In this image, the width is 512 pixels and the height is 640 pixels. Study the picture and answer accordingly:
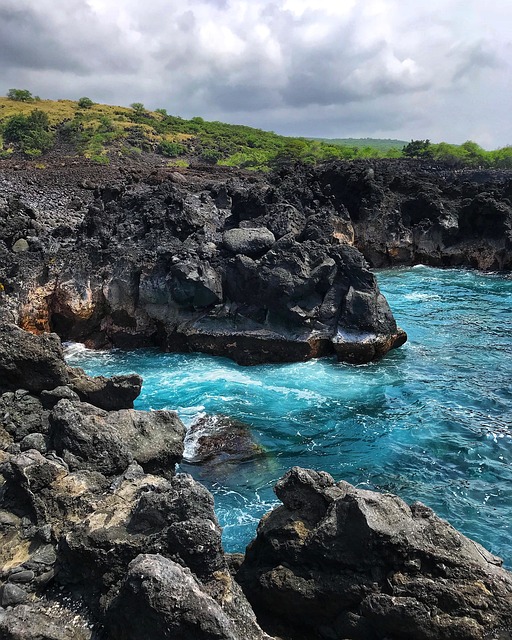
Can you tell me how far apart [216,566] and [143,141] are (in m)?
82.0

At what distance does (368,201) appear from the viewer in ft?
129

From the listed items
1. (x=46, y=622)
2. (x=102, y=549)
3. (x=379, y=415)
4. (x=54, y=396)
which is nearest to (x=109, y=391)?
(x=54, y=396)

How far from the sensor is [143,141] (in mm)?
80688

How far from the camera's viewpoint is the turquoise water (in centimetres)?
1188

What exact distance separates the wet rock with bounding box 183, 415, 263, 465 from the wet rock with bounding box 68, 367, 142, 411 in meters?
2.36

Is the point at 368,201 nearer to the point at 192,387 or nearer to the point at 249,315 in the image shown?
the point at 249,315

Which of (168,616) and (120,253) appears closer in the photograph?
(168,616)

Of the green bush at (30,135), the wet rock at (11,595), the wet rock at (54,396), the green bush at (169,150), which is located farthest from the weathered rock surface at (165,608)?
the green bush at (169,150)

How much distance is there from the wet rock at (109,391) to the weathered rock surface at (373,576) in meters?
5.80

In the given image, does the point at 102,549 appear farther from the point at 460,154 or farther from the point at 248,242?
the point at 460,154

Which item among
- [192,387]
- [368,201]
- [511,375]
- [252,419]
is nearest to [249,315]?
[192,387]

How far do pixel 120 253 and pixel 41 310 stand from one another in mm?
3993

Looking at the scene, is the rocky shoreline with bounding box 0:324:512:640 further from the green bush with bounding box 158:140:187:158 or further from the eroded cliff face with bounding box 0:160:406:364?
the green bush with bounding box 158:140:187:158

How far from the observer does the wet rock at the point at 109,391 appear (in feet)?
41.6
